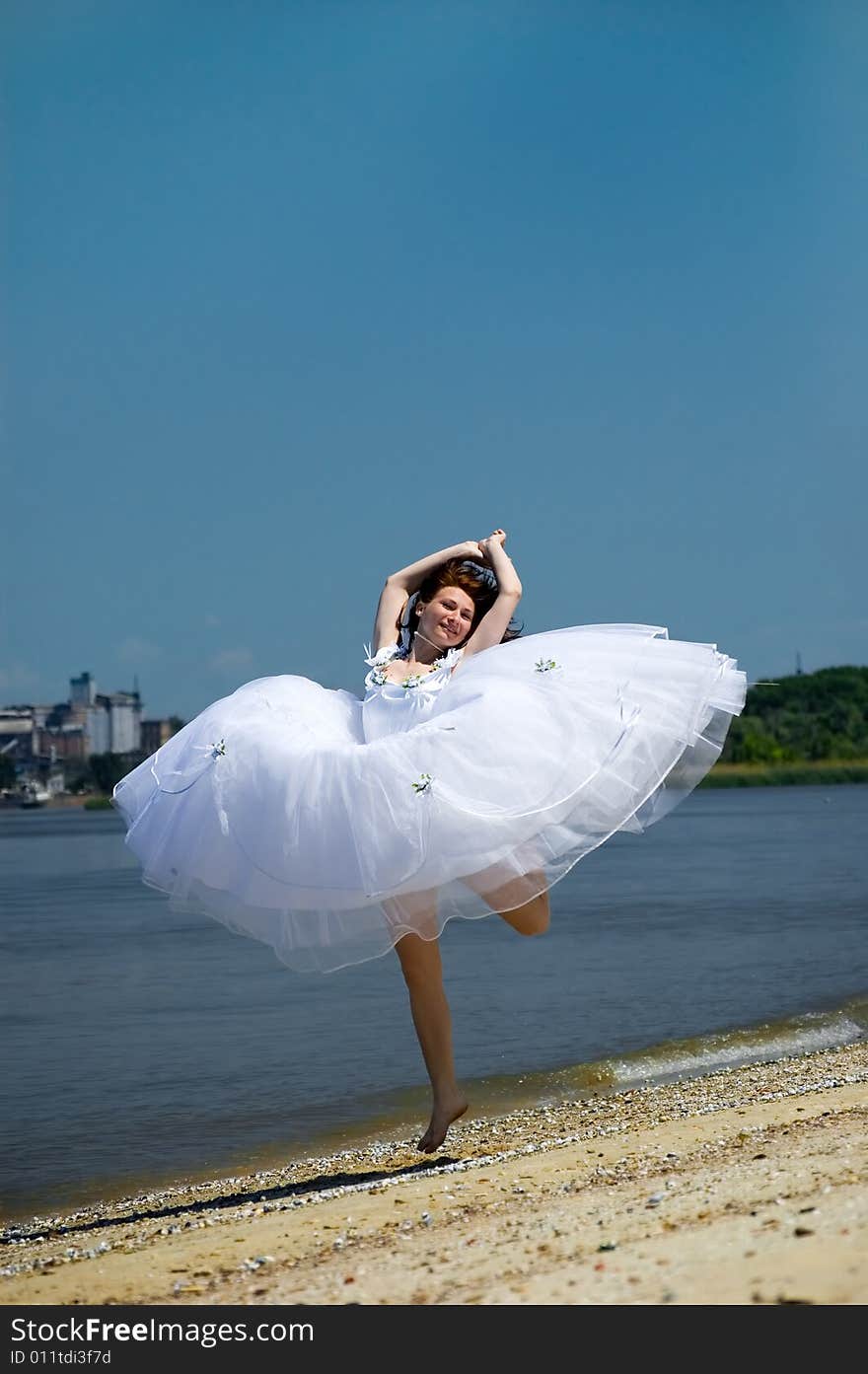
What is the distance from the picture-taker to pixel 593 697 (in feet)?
20.2

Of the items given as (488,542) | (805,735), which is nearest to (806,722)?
(805,735)

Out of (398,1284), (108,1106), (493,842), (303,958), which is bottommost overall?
(108,1106)

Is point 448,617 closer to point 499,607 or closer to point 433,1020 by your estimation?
point 499,607

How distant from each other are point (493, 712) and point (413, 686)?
1.39 ft

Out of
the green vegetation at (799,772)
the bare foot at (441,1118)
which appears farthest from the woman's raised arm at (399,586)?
the green vegetation at (799,772)

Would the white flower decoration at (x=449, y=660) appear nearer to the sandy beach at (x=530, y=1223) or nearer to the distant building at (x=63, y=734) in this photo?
the sandy beach at (x=530, y=1223)

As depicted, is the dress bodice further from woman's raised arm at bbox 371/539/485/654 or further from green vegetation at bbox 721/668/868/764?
green vegetation at bbox 721/668/868/764

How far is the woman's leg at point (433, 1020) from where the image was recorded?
19.8 feet

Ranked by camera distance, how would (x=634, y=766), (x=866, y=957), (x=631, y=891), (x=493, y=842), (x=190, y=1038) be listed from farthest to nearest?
(x=631, y=891), (x=866, y=957), (x=190, y=1038), (x=634, y=766), (x=493, y=842)

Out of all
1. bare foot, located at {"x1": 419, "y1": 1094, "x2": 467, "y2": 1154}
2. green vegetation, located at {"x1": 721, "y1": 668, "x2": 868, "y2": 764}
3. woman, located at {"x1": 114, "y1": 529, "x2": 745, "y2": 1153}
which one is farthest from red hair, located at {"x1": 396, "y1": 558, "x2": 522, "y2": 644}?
green vegetation, located at {"x1": 721, "y1": 668, "x2": 868, "y2": 764}

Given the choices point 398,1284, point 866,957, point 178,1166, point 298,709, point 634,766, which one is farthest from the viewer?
point 866,957

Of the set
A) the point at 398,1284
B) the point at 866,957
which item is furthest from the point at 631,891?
the point at 398,1284

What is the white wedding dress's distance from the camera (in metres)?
5.68
